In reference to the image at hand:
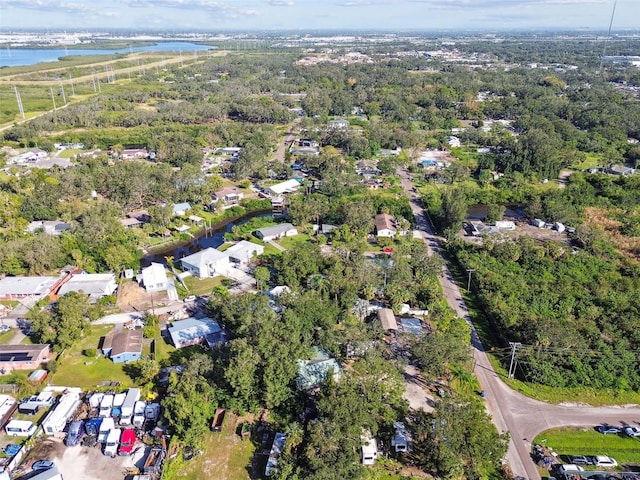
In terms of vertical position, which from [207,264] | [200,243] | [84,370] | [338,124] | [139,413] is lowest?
[200,243]

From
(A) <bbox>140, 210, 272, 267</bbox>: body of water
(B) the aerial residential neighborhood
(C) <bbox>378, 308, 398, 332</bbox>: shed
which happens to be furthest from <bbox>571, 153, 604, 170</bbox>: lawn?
(C) <bbox>378, 308, 398, 332</bbox>: shed

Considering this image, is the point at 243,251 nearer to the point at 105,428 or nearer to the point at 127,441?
the point at 105,428

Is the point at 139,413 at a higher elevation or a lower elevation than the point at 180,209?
lower

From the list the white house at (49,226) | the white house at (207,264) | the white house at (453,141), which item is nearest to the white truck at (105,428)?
the white house at (207,264)

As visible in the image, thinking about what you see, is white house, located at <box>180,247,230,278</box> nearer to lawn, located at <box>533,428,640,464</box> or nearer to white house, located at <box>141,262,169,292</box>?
white house, located at <box>141,262,169,292</box>

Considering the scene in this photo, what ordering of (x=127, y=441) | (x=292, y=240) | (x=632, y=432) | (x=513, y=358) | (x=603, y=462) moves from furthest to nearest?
(x=292, y=240) < (x=513, y=358) < (x=632, y=432) < (x=127, y=441) < (x=603, y=462)

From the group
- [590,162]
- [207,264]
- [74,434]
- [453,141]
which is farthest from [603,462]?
[453,141]

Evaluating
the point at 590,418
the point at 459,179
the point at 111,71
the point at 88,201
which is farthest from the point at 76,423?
the point at 111,71
